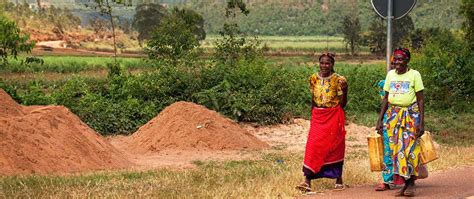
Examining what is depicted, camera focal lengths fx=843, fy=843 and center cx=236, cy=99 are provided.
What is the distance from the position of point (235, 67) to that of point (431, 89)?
24.1 ft

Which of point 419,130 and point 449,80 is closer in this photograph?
point 419,130

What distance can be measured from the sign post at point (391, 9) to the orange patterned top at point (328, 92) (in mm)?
1520

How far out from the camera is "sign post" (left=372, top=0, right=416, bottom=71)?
11430 mm

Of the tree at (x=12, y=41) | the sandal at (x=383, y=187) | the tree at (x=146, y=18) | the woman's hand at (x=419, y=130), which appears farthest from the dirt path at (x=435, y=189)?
the tree at (x=146, y=18)

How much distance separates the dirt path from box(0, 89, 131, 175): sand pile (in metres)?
5.77

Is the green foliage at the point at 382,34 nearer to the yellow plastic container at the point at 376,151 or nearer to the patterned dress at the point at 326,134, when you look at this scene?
the patterned dress at the point at 326,134

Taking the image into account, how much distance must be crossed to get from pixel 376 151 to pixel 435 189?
922 millimetres

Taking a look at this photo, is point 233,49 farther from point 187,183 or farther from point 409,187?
point 409,187

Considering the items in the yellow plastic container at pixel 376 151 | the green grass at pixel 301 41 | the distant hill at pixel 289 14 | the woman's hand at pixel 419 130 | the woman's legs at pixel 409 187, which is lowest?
the green grass at pixel 301 41

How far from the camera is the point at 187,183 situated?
10648mm

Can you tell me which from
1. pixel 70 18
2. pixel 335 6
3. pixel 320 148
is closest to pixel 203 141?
pixel 320 148

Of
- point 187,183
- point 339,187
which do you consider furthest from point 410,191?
point 187,183

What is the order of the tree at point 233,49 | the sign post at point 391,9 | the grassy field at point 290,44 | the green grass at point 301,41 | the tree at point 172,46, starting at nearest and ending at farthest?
the sign post at point 391,9, the tree at point 172,46, the tree at point 233,49, the grassy field at point 290,44, the green grass at point 301,41

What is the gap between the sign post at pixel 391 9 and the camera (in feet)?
37.5
